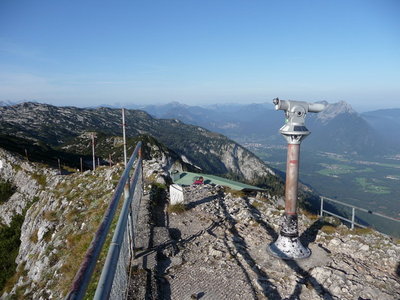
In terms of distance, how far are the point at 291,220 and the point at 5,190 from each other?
4613 cm

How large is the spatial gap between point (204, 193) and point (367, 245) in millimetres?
8083

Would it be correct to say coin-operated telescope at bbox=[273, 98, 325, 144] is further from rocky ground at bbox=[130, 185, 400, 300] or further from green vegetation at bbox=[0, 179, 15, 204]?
green vegetation at bbox=[0, 179, 15, 204]

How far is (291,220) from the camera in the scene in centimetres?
963

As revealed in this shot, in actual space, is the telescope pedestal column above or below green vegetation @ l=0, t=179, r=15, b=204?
above

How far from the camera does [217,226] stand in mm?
12023

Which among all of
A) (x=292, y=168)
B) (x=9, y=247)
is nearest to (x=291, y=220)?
(x=292, y=168)

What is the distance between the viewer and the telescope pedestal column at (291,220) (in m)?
9.26

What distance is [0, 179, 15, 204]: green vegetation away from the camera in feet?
140

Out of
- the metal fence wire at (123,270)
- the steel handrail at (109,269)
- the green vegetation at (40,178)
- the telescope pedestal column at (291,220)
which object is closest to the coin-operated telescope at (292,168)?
the telescope pedestal column at (291,220)

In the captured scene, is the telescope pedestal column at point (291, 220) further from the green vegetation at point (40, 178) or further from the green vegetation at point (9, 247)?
the green vegetation at point (40, 178)

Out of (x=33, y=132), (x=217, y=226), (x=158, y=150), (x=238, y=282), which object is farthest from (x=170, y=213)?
(x=33, y=132)

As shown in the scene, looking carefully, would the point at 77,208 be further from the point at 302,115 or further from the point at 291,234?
the point at 302,115

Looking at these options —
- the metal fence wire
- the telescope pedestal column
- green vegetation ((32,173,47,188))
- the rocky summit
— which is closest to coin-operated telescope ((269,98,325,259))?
the telescope pedestal column

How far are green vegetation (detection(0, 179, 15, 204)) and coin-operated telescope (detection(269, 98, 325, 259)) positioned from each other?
1749 inches
